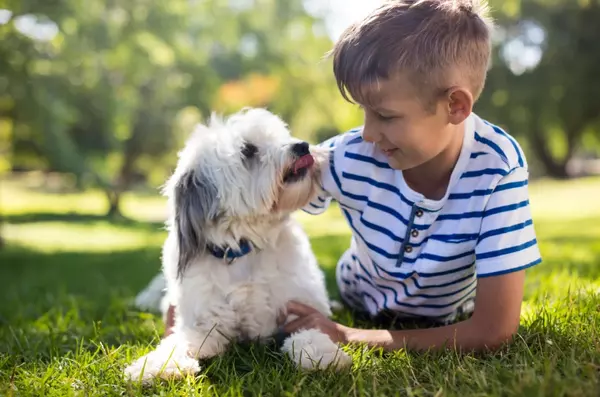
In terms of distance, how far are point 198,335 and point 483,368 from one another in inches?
47.8

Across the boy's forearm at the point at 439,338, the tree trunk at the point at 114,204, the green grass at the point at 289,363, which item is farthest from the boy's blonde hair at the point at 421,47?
the tree trunk at the point at 114,204

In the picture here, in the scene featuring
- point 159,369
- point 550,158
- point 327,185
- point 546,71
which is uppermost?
point 546,71

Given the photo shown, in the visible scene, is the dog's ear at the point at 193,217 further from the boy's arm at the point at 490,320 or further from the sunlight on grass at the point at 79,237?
the sunlight on grass at the point at 79,237

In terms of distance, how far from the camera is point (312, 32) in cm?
2891

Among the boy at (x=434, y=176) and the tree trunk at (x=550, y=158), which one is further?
the tree trunk at (x=550, y=158)

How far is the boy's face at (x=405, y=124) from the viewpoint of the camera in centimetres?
250

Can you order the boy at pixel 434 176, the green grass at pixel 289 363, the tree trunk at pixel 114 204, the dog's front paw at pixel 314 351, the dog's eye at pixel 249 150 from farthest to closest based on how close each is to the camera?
the tree trunk at pixel 114 204, the dog's eye at pixel 249 150, the boy at pixel 434 176, the dog's front paw at pixel 314 351, the green grass at pixel 289 363

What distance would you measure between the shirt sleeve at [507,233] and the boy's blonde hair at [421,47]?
422 mm

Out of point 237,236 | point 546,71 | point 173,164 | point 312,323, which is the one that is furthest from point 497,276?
point 546,71

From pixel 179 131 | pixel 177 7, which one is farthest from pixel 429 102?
pixel 179 131

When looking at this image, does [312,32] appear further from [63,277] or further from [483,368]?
[483,368]

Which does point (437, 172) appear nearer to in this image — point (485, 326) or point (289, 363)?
point (485, 326)

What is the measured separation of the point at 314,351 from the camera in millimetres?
2457

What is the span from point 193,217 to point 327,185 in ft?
2.18
